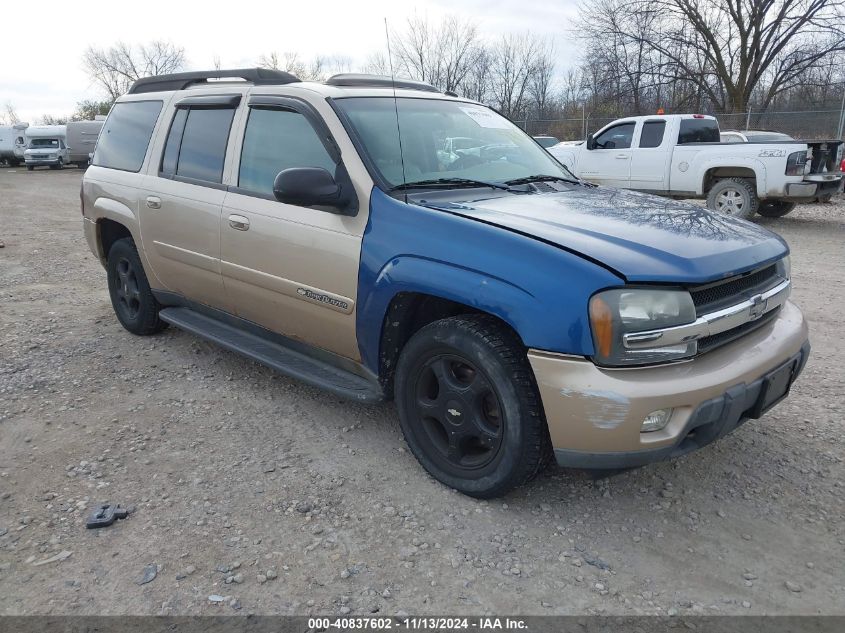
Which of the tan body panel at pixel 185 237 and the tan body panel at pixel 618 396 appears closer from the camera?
the tan body panel at pixel 618 396

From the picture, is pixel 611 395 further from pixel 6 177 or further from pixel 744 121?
pixel 6 177

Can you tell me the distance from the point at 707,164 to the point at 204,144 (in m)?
9.32

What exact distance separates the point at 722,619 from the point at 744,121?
20789 millimetres

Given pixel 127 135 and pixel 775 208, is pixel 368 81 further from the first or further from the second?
pixel 775 208

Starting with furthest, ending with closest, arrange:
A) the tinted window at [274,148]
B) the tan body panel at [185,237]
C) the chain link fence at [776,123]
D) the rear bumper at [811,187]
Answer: the chain link fence at [776,123], the rear bumper at [811,187], the tan body panel at [185,237], the tinted window at [274,148]

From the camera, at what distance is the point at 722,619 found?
2.20m

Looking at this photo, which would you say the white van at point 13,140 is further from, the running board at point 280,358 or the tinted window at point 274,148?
the tinted window at point 274,148

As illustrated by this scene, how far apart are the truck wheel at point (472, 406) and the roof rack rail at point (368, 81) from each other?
5.59ft

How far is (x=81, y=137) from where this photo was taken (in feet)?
92.3

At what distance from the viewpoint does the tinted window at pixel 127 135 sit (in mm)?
4660

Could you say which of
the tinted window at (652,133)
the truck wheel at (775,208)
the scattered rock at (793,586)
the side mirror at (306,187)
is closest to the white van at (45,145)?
the tinted window at (652,133)

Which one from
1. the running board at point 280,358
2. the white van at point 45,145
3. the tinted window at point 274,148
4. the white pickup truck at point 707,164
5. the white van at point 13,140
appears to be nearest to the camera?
the running board at point 280,358

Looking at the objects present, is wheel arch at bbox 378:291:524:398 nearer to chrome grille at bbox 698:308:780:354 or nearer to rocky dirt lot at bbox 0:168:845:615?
rocky dirt lot at bbox 0:168:845:615

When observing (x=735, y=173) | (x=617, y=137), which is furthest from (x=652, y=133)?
(x=735, y=173)
